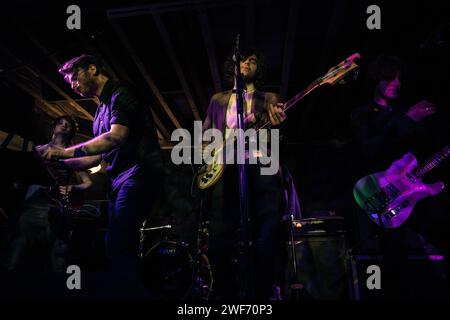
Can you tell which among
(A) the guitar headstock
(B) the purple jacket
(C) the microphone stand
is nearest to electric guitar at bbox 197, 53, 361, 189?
(A) the guitar headstock

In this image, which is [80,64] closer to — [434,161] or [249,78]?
[249,78]

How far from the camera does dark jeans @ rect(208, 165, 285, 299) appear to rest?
2.49 meters

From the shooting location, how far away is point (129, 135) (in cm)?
252

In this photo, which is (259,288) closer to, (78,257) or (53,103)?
(78,257)

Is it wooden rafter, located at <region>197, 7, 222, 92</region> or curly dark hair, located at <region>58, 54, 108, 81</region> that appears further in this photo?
wooden rafter, located at <region>197, 7, 222, 92</region>

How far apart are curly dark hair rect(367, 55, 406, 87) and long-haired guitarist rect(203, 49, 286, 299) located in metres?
2.02

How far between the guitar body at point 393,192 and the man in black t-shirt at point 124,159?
276 cm

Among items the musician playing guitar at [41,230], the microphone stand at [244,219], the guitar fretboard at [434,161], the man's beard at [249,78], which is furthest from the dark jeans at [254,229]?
the musician playing guitar at [41,230]

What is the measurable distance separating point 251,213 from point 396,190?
2288 mm

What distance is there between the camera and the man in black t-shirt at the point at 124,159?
2211 mm

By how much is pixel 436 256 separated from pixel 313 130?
5755mm

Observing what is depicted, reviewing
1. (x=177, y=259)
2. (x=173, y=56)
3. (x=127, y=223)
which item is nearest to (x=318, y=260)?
(x=177, y=259)

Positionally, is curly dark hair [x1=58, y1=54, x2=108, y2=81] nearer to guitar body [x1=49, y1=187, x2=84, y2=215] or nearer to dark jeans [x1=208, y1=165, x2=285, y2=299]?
dark jeans [x1=208, y1=165, x2=285, y2=299]
